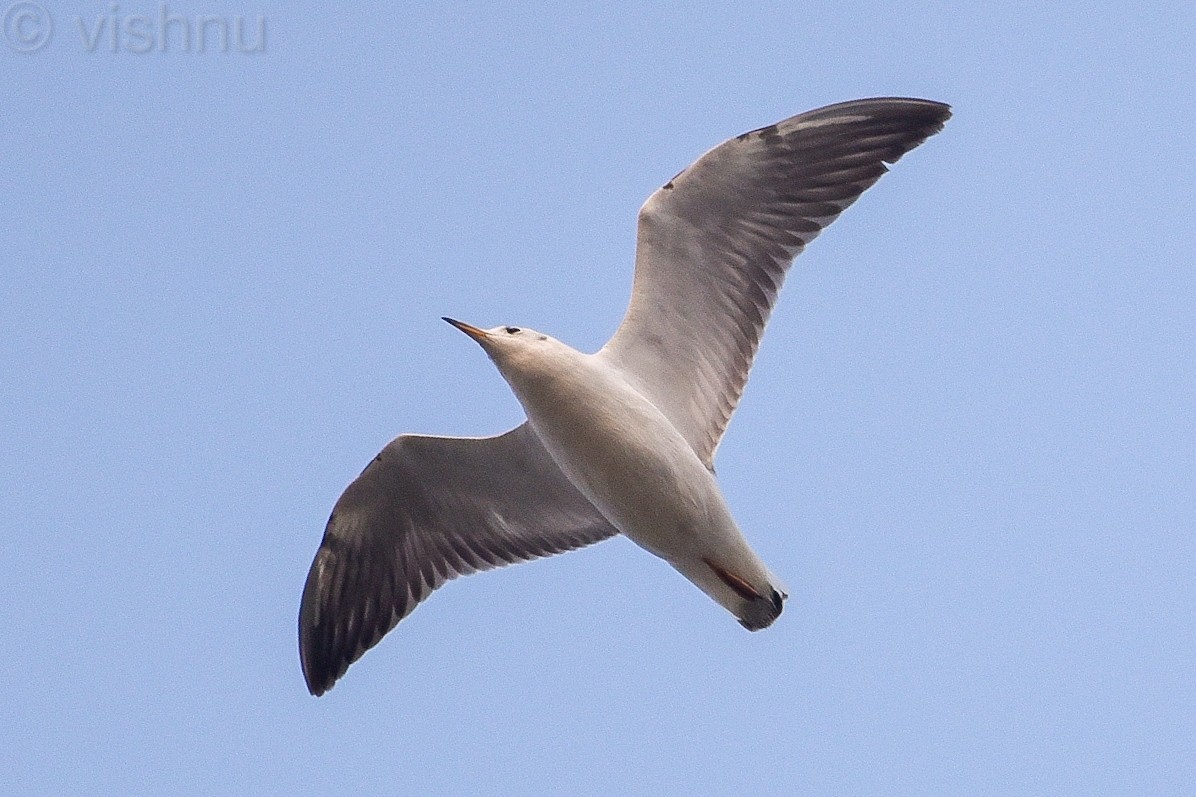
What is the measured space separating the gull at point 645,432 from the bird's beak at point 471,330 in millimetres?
13

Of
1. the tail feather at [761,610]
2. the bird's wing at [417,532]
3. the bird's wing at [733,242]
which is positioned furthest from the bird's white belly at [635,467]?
the bird's wing at [417,532]

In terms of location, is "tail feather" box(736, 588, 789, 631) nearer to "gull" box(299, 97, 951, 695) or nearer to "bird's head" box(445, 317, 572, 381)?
"gull" box(299, 97, 951, 695)

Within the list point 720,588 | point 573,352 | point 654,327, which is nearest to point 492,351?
point 573,352

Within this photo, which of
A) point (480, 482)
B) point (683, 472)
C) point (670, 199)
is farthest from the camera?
point (480, 482)

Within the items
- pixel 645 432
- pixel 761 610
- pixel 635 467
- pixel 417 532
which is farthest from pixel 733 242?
pixel 417 532

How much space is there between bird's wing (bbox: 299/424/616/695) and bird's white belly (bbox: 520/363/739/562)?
1.28m

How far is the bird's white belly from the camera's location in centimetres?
1055

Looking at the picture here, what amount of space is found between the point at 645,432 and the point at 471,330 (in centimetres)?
129

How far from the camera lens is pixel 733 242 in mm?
11641

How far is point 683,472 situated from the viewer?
34.9 ft

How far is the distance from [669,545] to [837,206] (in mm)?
2709

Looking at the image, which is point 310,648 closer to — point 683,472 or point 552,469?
point 552,469

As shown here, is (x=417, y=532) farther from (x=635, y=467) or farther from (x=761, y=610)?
(x=761, y=610)

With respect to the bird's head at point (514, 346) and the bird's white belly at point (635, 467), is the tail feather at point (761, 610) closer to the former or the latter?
the bird's white belly at point (635, 467)
